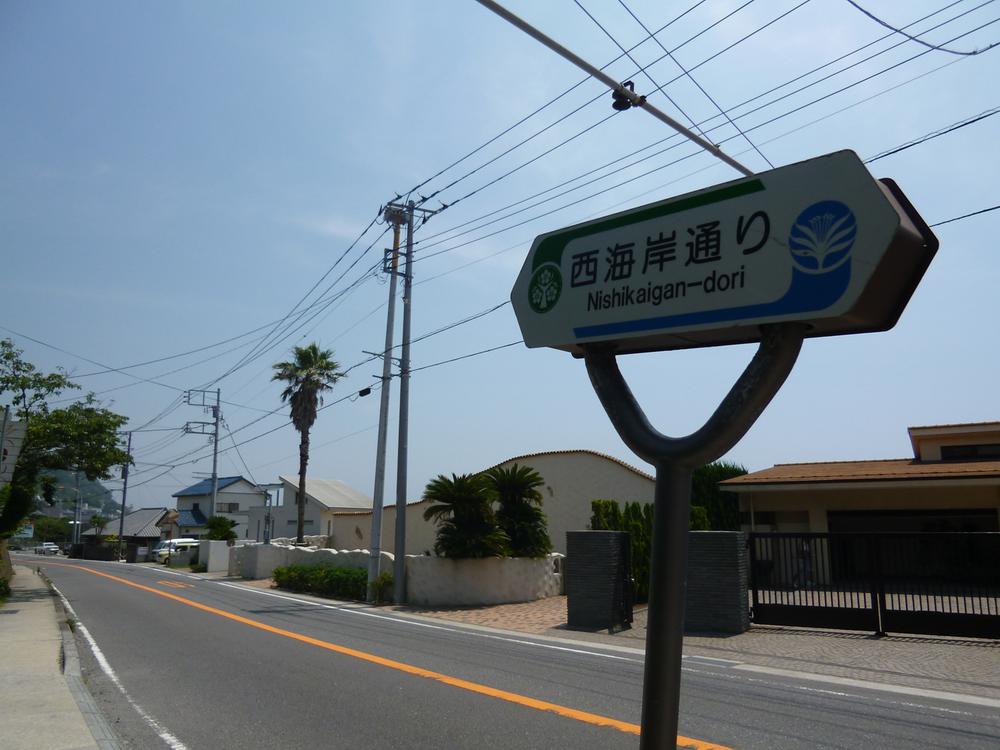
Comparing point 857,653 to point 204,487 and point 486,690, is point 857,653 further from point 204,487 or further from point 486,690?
point 204,487

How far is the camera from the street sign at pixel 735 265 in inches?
94.6

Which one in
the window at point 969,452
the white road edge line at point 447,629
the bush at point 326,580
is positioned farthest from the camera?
the bush at point 326,580

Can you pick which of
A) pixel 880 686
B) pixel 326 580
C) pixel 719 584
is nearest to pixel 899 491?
pixel 719 584

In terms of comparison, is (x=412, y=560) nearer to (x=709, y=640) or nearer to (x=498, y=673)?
(x=709, y=640)

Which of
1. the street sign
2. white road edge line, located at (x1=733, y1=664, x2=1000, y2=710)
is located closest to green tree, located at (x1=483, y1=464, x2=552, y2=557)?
white road edge line, located at (x1=733, y1=664, x2=1000, y2=710)

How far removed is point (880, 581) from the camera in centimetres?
1364

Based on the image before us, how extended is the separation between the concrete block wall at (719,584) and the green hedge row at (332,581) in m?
11.3

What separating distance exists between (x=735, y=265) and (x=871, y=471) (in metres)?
23.5

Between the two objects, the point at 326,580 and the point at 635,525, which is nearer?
the point at 635,525

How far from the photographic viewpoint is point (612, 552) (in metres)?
16.2

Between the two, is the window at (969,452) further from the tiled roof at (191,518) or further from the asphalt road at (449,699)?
the tiled roof at (191,518)

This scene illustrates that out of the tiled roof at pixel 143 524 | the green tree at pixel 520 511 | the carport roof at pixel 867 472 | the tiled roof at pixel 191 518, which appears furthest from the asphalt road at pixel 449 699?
the tiled roof at pixel 143 524

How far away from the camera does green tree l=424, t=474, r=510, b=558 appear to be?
22.1m

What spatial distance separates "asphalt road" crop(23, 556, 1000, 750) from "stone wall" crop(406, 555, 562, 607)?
7.28 m
